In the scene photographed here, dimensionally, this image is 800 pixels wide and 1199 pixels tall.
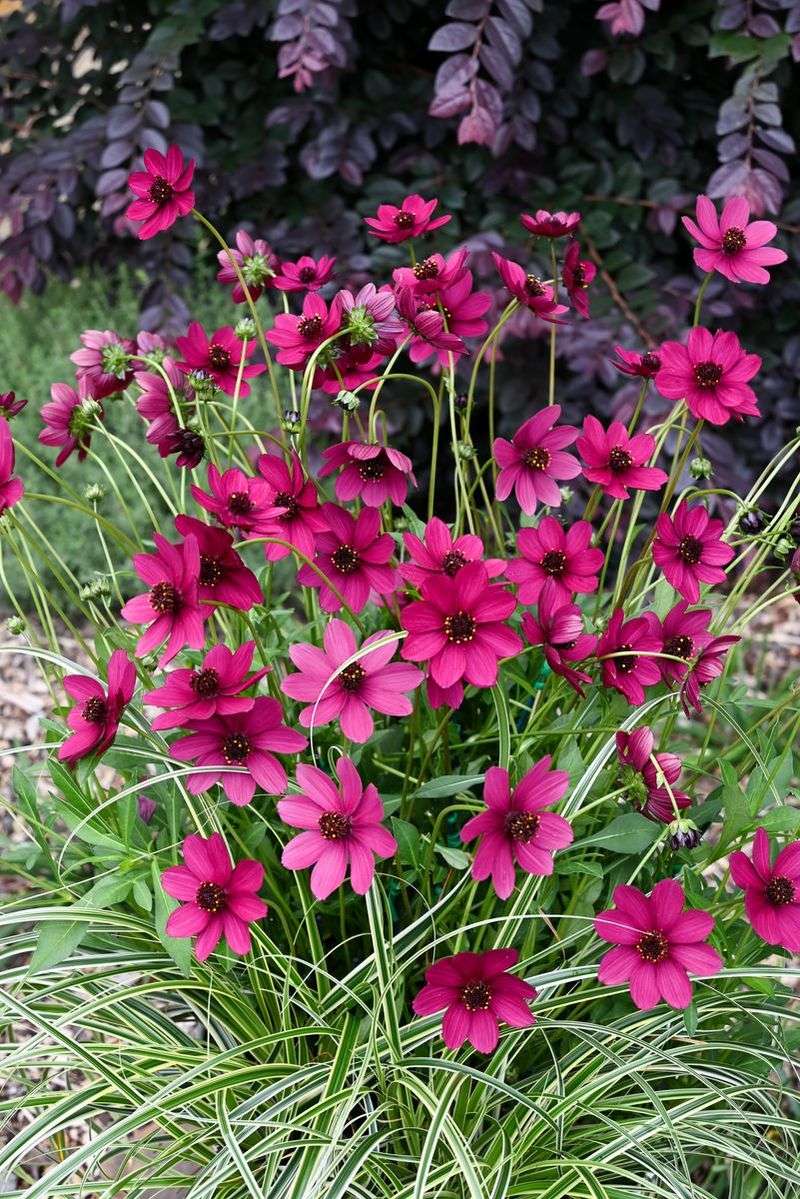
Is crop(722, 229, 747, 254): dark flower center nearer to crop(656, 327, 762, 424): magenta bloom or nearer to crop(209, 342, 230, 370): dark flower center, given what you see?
crop(656, 327, 762, 424): magenta bloom

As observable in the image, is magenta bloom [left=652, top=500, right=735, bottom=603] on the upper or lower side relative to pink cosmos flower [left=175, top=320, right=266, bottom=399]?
lower

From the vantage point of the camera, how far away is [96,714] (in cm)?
96

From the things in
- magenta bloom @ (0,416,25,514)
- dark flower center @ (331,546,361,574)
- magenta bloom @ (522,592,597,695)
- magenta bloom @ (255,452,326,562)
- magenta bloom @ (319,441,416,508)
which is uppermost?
magenta bloom @ (0,416,25,514)

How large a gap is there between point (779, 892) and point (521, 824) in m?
0.23

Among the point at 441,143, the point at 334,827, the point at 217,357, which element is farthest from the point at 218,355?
the point at 441,143

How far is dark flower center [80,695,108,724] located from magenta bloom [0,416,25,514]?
0.17 m

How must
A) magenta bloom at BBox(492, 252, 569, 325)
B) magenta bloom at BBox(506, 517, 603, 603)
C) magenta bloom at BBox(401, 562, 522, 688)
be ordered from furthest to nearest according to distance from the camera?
magenta bloom at BBox(492, 252, 569, 325) → magenta bloom at BBox(506, 517, 603, 603) → magenta bloom at BBox(401, 562, 522, 688)

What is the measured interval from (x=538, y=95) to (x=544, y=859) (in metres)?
2.09

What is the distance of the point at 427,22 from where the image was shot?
267cm

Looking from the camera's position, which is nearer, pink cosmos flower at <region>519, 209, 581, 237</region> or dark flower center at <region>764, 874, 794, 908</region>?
dark flower center at <region>764, 874, 794, 908</region>

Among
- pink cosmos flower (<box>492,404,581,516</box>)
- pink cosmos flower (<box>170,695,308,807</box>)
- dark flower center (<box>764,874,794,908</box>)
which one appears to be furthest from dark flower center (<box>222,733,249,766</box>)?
dark flower center (<box>764,874,794,908</box>)

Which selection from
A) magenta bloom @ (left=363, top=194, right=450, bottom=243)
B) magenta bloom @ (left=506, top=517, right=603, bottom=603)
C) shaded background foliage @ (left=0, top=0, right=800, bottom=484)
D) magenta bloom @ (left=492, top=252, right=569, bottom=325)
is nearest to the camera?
A: magenta bloom @ (left=506, top=517, right=603, bottom=603)

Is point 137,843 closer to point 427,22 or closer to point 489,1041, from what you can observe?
point 489,1041

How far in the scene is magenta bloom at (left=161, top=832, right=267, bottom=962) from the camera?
0.93 m
